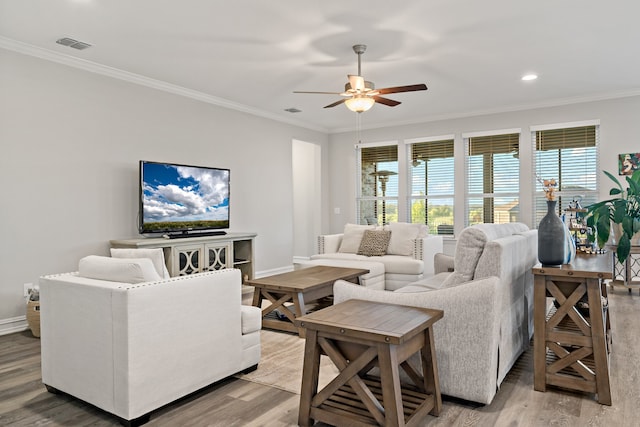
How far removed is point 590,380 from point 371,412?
1.41 m

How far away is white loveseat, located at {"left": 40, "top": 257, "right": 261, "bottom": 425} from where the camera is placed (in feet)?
7.32

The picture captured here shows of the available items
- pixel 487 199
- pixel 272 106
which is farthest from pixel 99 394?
pixel 487 199

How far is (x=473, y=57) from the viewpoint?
445 cm

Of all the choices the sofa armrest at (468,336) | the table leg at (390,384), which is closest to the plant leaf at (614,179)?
the sofa armrest at (468,336)

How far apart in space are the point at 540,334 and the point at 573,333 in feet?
0.64

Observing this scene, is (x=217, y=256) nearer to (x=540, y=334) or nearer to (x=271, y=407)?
(x=271, y=407)

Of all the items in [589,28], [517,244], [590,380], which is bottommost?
[590,380]

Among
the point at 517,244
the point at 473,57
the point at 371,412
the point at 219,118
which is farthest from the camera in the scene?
the point at 219,118

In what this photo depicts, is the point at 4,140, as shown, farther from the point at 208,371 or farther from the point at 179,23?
the point at 208,371

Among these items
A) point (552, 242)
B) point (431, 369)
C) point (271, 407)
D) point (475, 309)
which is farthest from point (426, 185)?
point (271, 407)

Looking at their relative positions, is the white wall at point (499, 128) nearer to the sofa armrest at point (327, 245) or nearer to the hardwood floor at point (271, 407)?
the sofa armrest at point (327, 245)

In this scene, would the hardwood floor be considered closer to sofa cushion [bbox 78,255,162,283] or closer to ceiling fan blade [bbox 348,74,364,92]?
sofa cushion [bbox 78,255,162,283]

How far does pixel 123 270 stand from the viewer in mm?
2436

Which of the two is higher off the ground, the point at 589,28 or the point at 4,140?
the point at 589,28
